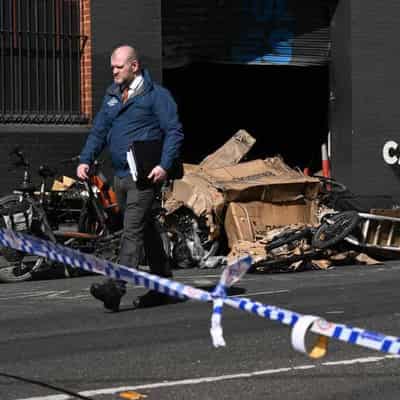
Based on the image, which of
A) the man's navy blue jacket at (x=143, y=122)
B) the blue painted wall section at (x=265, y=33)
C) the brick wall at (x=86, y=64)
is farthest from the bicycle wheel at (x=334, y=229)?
the blue painted wall section at (x=265, y=33)

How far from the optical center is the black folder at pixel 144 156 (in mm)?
8734

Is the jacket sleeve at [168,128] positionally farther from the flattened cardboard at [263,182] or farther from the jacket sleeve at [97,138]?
the flattened cardboard at [263,182]

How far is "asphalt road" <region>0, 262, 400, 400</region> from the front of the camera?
5977 millimetres

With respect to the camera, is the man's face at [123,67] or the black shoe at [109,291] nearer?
the black shoe at [109,291]

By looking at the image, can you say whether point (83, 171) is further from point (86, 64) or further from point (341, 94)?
point (341, 94)

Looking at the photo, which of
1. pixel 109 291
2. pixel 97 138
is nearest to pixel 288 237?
pixel 97 138

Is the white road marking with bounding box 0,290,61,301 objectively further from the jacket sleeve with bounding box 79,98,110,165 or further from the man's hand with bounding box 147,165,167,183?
the man's hand with bounding box 147,165,167,183

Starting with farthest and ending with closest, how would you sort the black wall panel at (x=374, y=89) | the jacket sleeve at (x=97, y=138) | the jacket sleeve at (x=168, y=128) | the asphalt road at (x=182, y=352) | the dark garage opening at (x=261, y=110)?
1. the dark garage opening at (x=261, y=110)
2. the black wall panel at (x=374, y=89)
3. the jacket sleeve at (x=97, y=138)
4. the jacket sleeve at (x=168, y=128)
5. the asphalt road at (x=182, y=352)

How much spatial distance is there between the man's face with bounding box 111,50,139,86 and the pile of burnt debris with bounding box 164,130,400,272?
Answer: 160 inches

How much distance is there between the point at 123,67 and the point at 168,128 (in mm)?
629

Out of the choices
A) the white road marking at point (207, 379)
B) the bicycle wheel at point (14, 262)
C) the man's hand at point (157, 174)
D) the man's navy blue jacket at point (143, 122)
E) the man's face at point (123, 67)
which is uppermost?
the man's face at point (123, 67)

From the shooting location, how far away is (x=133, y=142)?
8.88m

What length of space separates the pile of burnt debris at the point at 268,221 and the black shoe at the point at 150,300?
3.34m

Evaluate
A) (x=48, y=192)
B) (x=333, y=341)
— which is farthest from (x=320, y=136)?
(x=333, y=341)
